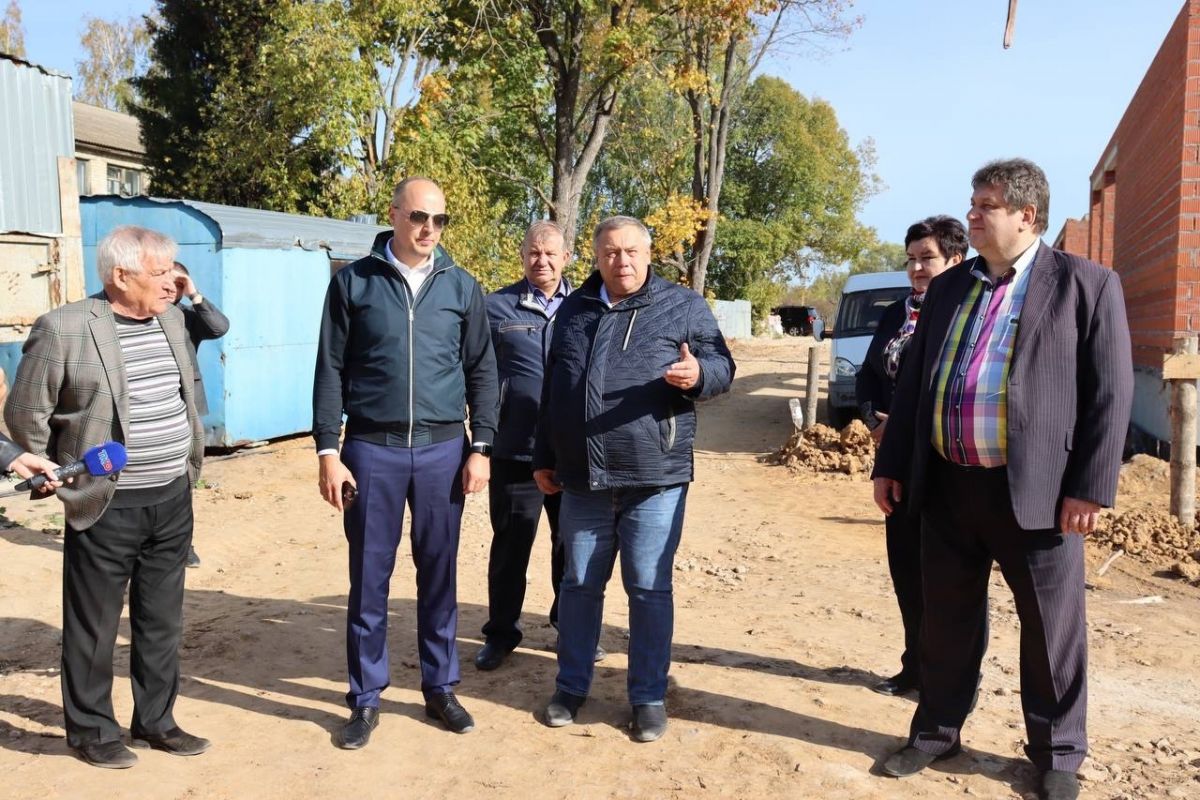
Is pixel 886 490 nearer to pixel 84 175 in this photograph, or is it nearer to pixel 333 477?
pixel 333 477

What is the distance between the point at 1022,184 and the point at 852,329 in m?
10.7

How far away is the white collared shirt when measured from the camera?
4.08 metres

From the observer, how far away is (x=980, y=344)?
11.7 feet

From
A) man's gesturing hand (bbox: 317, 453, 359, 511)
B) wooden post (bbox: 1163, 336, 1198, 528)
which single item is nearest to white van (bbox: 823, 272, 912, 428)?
wooden post (bbox: 1163, 336, 1198, 528)

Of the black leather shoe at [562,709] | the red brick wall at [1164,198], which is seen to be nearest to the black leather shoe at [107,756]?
the black leather shoe at [562,709]

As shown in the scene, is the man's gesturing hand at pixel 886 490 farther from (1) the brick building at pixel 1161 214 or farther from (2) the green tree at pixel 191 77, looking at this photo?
(2) the green tree at pixel 191 77

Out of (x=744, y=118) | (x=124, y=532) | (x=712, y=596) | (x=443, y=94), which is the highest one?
(x=744, y=118)

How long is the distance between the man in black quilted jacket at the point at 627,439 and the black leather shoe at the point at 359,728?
2.26 feet

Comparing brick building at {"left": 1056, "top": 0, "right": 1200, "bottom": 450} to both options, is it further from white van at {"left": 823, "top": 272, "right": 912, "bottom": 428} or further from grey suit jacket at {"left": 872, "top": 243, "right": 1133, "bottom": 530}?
grey suit jacket at {"left": 872, "top": 243, "right": 1133, "bottom": 530}

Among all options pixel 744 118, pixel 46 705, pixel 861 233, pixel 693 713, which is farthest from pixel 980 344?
pixel 861 233

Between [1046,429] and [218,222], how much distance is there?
10.2m

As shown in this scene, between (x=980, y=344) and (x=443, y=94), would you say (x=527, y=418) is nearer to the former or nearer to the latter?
(x=980, y=344)

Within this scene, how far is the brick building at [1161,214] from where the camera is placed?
376 inches

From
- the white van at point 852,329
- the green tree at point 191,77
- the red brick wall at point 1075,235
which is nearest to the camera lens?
the white van at point 852,329
